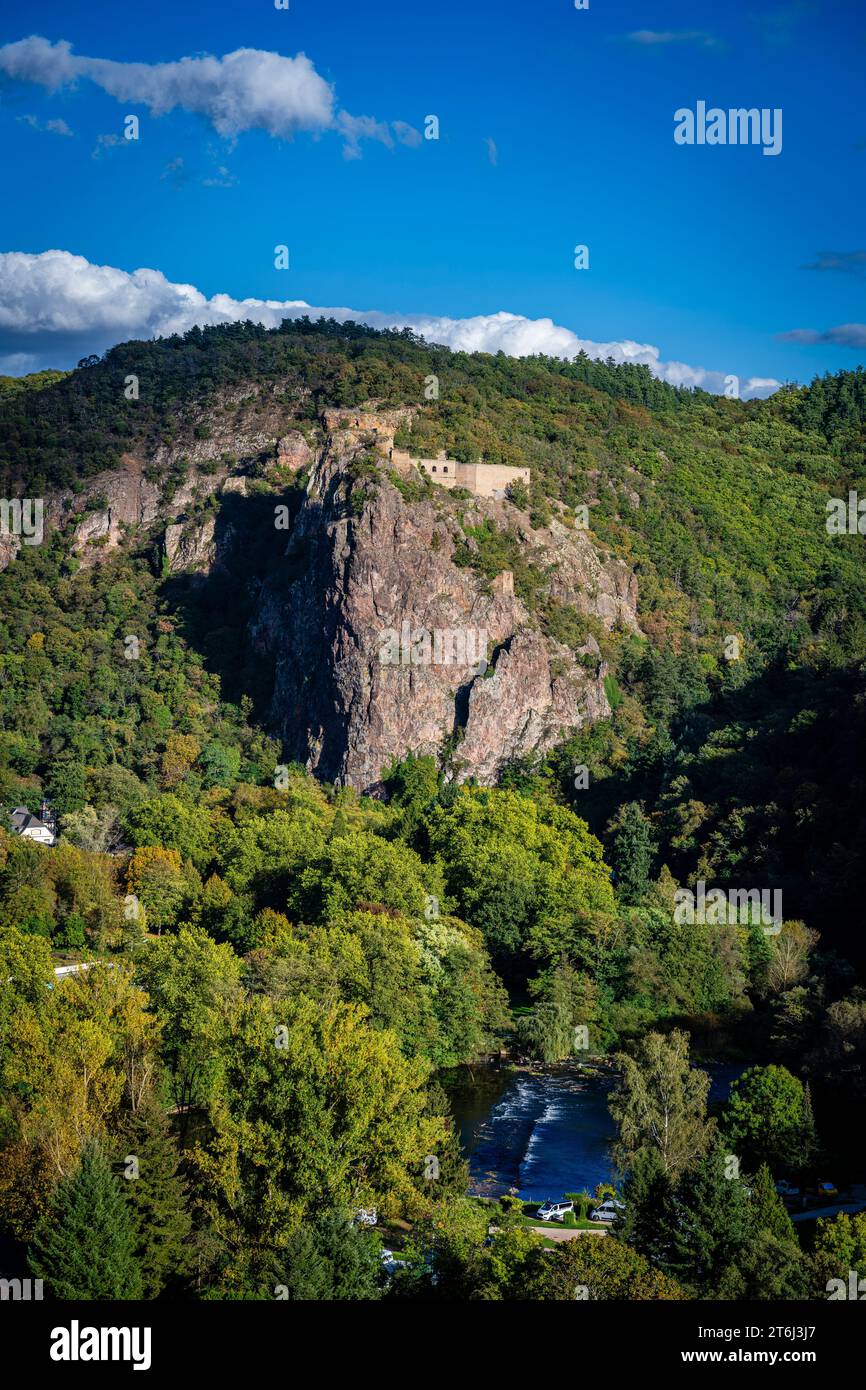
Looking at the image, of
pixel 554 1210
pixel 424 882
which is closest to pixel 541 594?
pixel 424 882

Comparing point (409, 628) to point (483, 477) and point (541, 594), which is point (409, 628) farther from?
point (483, 477)

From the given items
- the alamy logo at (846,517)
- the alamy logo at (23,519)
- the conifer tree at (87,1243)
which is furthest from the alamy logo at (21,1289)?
the alamy logo at (846,517)

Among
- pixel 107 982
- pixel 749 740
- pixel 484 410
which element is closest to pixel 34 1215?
pixel 107 982

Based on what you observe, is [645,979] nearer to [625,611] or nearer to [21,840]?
[21,840]

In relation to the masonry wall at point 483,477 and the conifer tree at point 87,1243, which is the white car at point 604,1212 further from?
the masonry wall at point 483,477

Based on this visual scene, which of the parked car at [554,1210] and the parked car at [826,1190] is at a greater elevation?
the parked car at [826,1190]
